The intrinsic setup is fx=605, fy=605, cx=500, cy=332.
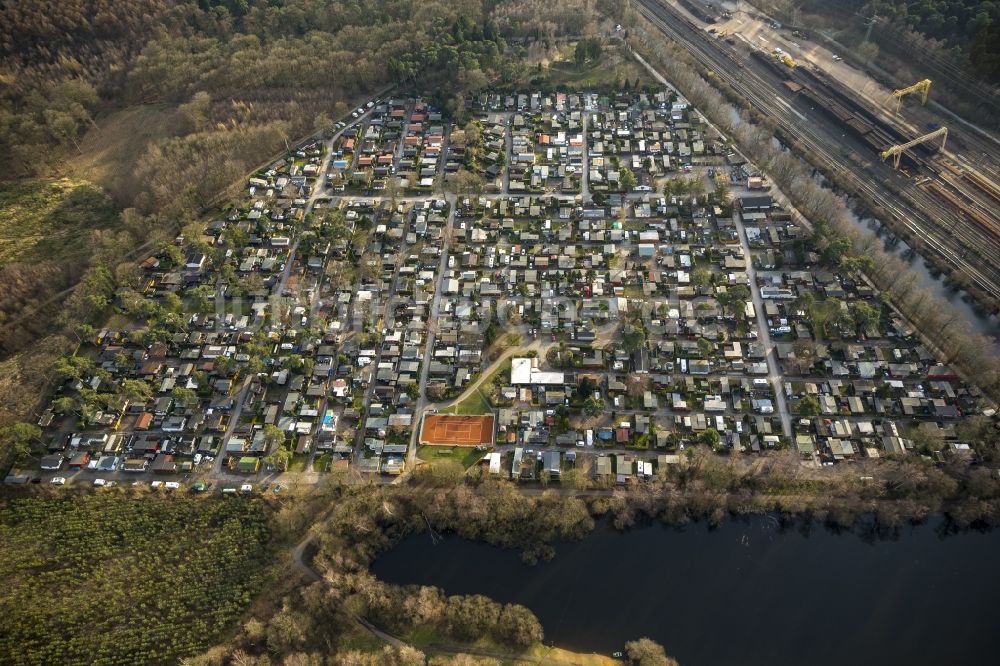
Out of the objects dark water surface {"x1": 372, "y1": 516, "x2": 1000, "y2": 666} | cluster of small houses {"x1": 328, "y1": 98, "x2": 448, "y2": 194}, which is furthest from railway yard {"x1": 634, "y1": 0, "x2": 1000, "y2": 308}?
cluster of small houses {"x1": 328, "y1": 98, "x2": 448, "y2": 194}

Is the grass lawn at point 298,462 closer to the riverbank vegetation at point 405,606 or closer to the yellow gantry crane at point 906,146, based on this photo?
the riverbank vegetation at point 405,606

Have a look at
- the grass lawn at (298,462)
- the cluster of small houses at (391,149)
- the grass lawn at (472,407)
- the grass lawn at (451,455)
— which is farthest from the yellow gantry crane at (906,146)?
the grass lawn at (298,462)

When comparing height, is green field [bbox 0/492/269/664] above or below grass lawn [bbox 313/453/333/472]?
below

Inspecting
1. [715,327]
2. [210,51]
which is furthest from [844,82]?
[210,51]

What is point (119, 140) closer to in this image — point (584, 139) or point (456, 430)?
point (584, 139)

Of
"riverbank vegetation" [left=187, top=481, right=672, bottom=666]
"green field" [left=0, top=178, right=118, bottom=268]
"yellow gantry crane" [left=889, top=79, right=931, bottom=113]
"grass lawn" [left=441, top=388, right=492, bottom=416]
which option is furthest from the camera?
"yellow gantry crane" [left=889, top=79, right=931, bottom=113]

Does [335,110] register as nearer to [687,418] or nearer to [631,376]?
[631,376]

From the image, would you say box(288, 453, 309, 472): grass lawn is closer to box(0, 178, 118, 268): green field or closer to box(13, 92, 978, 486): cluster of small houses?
box(13, 92, 978, 486): cluster of small houses
